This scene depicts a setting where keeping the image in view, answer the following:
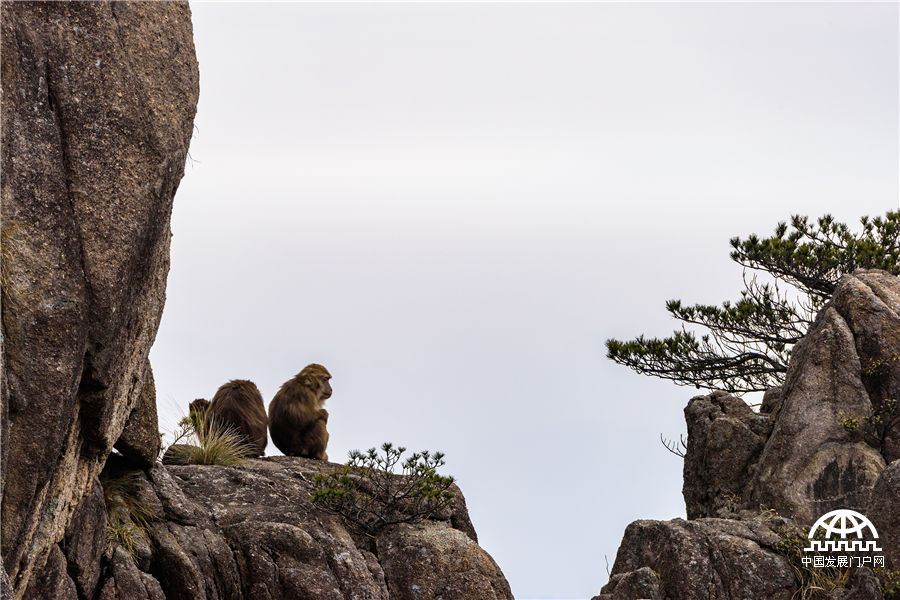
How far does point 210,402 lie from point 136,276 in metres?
6.27

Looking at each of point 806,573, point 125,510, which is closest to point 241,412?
point 125,510

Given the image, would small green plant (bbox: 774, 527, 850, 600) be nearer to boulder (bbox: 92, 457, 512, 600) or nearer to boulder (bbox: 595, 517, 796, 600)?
boulder (bbox: 595, 517, 796, 600)

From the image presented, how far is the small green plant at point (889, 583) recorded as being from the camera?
11344 millimetres

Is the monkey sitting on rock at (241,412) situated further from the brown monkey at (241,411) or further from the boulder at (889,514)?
the boulder at (889,514)

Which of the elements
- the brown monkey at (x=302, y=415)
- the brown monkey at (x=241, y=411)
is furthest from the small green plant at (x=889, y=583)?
the brown monkey at (x=241, y=411)

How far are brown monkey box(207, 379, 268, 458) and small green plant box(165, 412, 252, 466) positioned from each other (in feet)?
0.97

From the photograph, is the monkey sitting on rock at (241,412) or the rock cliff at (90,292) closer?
the rock cliff at (90,292)

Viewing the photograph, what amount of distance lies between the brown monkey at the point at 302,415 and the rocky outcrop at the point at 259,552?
170cm

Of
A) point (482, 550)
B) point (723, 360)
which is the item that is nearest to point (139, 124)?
point (482, 550)

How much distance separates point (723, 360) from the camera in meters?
20.1

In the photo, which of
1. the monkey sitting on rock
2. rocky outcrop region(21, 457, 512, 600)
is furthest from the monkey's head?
rocky outcrop region(21, 457, 512, 600)

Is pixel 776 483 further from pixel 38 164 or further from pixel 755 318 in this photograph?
pixel 38 164

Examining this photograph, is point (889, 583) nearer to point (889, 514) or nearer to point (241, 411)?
point (889, 514)

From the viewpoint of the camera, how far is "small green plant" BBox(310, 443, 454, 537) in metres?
11.5
